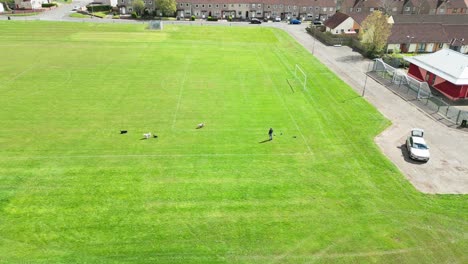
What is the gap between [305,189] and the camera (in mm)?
28656

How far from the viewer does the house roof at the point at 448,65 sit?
47.5 m

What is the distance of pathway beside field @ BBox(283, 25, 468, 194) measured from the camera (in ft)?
97.7

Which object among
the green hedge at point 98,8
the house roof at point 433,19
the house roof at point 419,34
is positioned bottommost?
the house roof at point 419,34

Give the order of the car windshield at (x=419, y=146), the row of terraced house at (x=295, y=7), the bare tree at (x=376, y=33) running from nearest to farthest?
the car windshield at (x=419, y=146)
the bare tree at (x=376, y=33)
the row of terraced house at (x=295, y=7)

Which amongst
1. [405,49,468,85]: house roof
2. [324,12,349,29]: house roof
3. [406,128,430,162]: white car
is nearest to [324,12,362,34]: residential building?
[324,12,349,29]: house roof

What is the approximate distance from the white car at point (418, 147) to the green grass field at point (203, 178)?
2.71 meters

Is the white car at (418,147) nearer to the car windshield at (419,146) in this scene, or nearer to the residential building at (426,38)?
the car windshield at (419,146)

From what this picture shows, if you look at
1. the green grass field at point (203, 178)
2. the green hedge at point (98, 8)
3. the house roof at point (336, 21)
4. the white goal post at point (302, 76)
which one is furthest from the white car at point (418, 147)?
the green hedge at point (98, 8)

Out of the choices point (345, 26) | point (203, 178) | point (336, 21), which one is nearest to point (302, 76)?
point (203, 178)

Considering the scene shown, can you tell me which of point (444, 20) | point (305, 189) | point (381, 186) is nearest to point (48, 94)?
point (305, 189)

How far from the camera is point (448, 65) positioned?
50.9 metres

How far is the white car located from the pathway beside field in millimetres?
587

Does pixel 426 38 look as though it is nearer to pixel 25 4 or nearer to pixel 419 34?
pixel 419 34

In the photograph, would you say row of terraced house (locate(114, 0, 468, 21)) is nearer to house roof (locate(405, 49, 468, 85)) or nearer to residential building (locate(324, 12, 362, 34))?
residential building (locate(324, 12, 362, 34))
